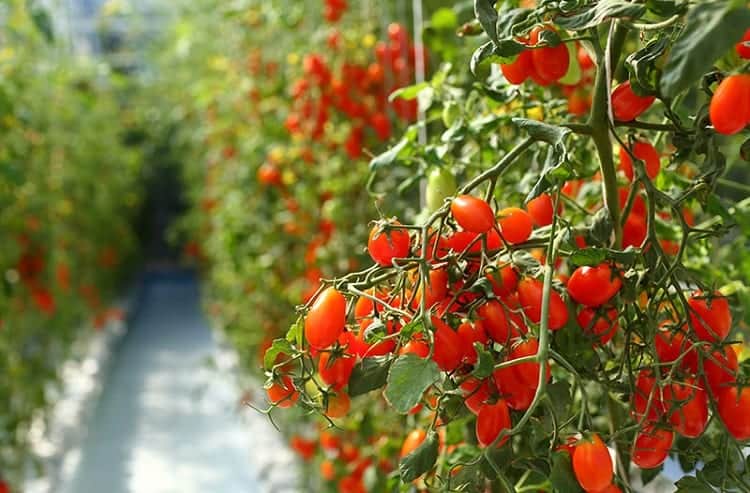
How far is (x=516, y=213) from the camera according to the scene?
64 centimetres

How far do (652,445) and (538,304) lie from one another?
5.1 inches

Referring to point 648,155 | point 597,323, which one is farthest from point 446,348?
point 648,155

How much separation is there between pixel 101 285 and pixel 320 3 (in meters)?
3.05

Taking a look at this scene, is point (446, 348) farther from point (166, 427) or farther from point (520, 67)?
point (166, 427)

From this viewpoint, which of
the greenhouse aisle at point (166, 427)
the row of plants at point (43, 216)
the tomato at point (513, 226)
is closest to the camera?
the tomato at point (513, 226)

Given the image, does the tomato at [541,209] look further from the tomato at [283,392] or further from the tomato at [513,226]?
the tomato at [283,392]

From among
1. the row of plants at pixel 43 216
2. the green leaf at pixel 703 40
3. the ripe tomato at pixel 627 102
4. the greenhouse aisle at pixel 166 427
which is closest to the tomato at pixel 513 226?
the ripe tomato at pixel 627 102

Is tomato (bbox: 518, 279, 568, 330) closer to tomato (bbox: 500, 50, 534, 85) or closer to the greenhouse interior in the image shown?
the greenhouse interior

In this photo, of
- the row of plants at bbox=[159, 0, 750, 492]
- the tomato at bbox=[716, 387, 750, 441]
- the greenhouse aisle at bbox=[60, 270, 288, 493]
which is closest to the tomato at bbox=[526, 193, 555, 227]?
the row of plants at bbox=[159, 0, 750, 492]

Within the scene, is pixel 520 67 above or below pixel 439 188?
above

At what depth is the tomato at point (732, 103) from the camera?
0.48m

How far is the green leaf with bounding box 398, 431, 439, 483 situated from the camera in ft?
2.03

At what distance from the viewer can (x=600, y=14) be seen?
521 mm

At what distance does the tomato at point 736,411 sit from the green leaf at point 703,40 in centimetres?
24
